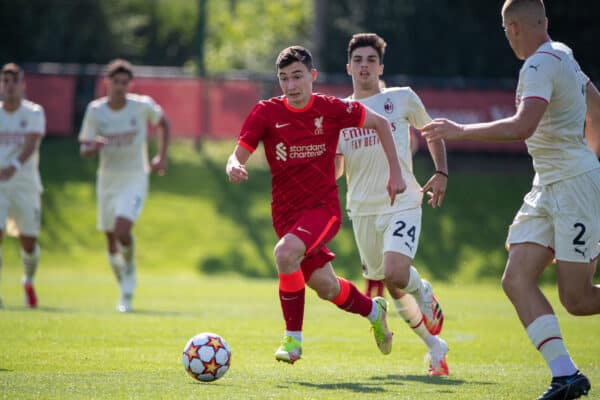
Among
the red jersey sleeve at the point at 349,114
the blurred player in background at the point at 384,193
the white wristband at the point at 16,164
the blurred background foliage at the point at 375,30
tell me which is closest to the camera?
Result: the red jersey sleeve at the point at 349,114

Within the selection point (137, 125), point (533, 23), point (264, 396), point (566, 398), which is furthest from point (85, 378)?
point (137, 125)

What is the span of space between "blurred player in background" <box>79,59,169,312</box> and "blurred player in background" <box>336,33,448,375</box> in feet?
18.0

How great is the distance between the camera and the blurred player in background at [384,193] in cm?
843

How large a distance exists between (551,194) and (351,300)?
2.07 meters

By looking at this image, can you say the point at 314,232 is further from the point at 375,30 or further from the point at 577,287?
the point at 375,30

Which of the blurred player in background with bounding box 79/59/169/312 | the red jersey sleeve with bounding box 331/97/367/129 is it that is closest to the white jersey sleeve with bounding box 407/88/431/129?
the red jersey sleeve with bounding box 331/97/367/129

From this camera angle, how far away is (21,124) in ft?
46.1

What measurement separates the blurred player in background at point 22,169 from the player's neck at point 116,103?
947 mm

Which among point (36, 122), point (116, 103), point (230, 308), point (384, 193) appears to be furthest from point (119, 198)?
point (384, 193)

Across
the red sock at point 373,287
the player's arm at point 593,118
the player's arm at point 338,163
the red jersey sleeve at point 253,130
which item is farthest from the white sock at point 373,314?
the red sock at point 373,287

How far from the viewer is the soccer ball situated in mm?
7152

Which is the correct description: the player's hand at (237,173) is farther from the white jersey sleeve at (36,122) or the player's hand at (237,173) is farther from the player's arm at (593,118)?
the white jersey sleeve at (36,122)

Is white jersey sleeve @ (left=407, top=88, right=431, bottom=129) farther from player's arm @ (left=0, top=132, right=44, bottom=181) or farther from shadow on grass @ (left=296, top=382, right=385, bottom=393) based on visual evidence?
player's arm @ (left=0, top=132, right=44, bottom=181)

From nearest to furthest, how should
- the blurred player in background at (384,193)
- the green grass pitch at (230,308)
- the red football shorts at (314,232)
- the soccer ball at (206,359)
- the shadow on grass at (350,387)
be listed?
the shadow on grass at (350,387), the soccer ball at (206,359), the green grass pitch at (230,308), the red football shorts at (314,232), the blurred player in background at (384,193)
